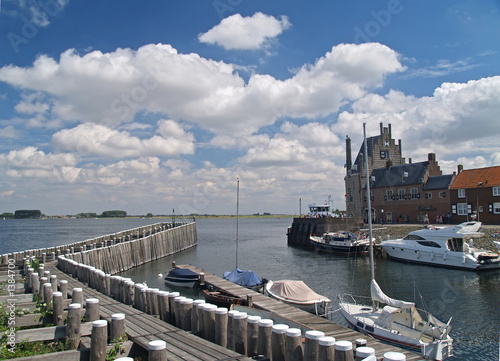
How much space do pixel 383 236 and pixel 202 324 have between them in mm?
59275

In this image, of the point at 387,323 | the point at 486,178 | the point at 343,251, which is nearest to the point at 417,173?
the point at 486,178

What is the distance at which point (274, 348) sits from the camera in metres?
9.08

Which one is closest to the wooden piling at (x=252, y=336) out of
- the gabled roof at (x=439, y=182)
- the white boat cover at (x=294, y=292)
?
the white boat cover at (x=294, y=292)

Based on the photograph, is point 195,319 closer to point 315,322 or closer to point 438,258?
point 315,322

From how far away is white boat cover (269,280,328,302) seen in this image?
1011 inches

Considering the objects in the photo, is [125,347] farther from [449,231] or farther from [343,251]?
[343,251]

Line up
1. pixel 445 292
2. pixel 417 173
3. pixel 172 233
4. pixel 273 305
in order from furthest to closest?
pixel 417 173
pixel 172 233
pixel 445 292
pixel 273 305

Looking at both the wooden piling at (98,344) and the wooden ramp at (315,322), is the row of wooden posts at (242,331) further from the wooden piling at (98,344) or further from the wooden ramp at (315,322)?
the wooden piling at (98,344)

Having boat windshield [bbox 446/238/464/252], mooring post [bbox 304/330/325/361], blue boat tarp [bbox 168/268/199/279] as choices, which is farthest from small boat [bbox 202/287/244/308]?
boat windshield [bbox 446/238/464/252]

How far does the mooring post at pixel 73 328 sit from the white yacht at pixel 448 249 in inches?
1745

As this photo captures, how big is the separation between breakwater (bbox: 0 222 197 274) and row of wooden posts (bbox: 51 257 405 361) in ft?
47.6

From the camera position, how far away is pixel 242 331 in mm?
9812

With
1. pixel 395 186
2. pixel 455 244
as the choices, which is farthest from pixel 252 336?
pixel 395 186

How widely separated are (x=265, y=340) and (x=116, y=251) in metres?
39.7
